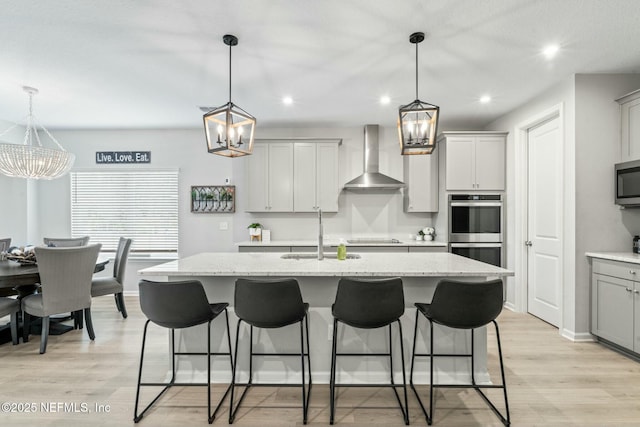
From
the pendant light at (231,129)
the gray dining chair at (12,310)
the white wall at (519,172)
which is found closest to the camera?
the pendant light at (231,129)

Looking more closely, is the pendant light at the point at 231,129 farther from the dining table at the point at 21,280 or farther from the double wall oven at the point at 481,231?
the double wall oven at the point at 481,231

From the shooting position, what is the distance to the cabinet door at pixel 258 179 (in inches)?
186

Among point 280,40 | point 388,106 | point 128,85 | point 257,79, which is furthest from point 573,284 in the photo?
point 128,85

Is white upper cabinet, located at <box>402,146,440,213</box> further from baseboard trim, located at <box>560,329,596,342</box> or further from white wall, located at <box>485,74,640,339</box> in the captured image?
baseboard trim, located at <box>560,329,596,342</box>

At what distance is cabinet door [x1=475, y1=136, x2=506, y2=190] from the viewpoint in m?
4.37

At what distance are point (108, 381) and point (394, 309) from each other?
227 centimetres

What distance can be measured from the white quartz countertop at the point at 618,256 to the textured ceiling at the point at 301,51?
1804 millimetres

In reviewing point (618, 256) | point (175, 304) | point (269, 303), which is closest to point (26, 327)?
point (175, 304)

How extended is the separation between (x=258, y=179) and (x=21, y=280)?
9.31ft

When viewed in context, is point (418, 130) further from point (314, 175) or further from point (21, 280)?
point (21, 280)

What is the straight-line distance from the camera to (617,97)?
3146 mm

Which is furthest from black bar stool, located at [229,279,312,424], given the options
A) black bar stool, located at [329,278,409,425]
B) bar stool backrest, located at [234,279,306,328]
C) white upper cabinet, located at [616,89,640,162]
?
white upper cabinet, located at [616,89,640,162]

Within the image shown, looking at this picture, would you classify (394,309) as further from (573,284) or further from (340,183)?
(340,183)

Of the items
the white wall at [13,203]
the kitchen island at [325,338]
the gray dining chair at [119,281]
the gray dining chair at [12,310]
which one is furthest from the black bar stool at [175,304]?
the white wall at [13,203]
